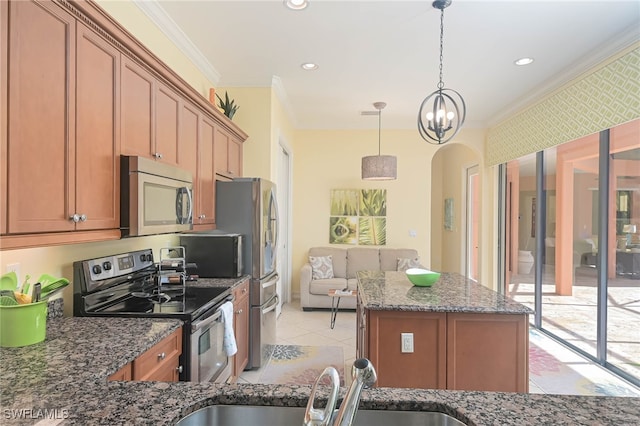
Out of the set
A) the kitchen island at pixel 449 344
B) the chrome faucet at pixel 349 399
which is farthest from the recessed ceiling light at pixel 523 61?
the chrome faucet at pixel 349 399

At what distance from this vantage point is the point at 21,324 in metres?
1.39

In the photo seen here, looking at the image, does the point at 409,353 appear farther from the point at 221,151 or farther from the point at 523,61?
the point at 523,61

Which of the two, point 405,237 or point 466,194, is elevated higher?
point 466,194

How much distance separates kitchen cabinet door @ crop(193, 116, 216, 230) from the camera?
111 inches

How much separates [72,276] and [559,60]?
4.34 meters

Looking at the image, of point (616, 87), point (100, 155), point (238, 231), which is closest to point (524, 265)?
point (616, 87)

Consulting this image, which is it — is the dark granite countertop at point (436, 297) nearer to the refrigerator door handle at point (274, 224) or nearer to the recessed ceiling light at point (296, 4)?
the refrigerator door handle at point (274, 224)

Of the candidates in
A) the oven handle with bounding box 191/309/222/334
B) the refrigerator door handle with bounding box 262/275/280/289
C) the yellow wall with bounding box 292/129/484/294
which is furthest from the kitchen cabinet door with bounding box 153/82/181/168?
the yellow wall with bounding box 292/129/484/294

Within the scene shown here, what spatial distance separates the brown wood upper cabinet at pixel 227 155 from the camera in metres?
3.27

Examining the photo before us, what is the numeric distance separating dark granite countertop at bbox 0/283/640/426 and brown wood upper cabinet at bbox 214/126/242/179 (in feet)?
7.52

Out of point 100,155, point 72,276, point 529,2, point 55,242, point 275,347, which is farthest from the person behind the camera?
point 275,347

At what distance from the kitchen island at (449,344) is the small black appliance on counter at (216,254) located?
1.26 m

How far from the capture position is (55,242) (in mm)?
1389

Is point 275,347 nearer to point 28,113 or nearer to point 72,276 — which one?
point 72,276
